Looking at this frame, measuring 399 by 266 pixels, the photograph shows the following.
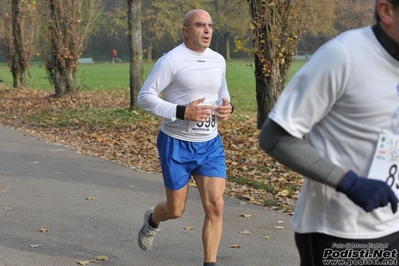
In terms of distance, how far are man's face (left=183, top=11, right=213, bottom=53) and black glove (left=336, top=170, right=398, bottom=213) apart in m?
3.27

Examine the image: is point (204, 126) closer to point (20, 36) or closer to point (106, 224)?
point (106, 224)

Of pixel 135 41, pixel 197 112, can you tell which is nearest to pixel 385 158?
pixel 197 112

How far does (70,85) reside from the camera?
86.4ft

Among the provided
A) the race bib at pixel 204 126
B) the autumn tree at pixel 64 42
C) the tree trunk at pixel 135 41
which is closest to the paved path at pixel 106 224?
the race bib at pixel 204 126

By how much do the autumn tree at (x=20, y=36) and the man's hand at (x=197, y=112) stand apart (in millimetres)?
27218

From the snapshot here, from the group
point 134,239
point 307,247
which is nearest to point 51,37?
point 134,239

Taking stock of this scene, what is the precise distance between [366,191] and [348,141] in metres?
0.26

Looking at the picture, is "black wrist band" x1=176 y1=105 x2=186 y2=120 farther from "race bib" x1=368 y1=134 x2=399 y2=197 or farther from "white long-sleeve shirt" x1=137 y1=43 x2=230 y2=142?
"race bib" x1=368 y1=134 x2=399 y2=197

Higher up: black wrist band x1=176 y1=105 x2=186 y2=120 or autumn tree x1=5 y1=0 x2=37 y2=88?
black wrist band x1=176 y1=105 x2=186 y2=120

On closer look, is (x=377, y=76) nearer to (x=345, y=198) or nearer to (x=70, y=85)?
(x=345, y=198)

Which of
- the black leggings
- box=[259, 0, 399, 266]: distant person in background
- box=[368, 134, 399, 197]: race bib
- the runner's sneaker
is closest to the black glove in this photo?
box=[259, 0, 399, 266]: distant person in background

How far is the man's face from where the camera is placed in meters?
5.75

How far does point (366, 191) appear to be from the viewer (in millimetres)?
2580

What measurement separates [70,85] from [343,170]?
79.7ft
